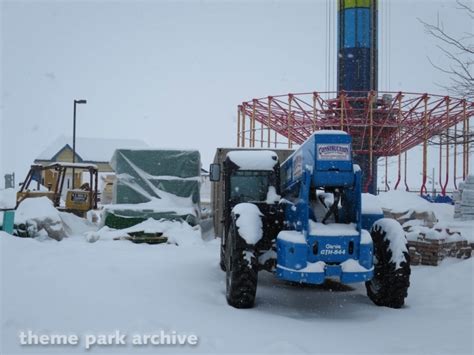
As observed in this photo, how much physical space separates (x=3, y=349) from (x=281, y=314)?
11.8 ft

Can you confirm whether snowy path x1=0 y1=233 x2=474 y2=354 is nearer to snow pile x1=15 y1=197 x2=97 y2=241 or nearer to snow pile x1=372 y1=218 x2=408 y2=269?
snow pile x1=372 y1=218 x2=408 y2=269

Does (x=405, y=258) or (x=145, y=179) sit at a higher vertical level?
(x=145, y=179)

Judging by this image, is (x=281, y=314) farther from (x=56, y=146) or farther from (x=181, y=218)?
(x=56, y=146)

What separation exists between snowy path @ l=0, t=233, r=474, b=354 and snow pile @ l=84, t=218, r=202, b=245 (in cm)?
375

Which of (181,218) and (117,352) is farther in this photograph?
(181,218)

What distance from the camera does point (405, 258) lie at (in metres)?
6.82

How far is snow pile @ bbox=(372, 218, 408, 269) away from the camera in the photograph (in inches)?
269

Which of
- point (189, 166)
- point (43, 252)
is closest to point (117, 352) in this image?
point (43, 252)

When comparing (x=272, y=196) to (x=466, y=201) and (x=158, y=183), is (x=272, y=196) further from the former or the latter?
(x=466, y=201)

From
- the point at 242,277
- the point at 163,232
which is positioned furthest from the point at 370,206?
the point at 163,232

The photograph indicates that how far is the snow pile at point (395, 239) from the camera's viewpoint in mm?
6839

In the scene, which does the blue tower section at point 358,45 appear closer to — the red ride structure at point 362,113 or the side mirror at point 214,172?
the red ride structure at point 362,113

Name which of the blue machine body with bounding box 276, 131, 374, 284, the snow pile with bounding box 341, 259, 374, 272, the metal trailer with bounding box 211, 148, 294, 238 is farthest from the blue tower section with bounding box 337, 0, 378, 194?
the snow pile with bounding box 341, 259, 374, 272

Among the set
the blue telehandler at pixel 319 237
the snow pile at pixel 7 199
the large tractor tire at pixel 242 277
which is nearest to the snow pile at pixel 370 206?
the blue telehandler at pixel 319 237
